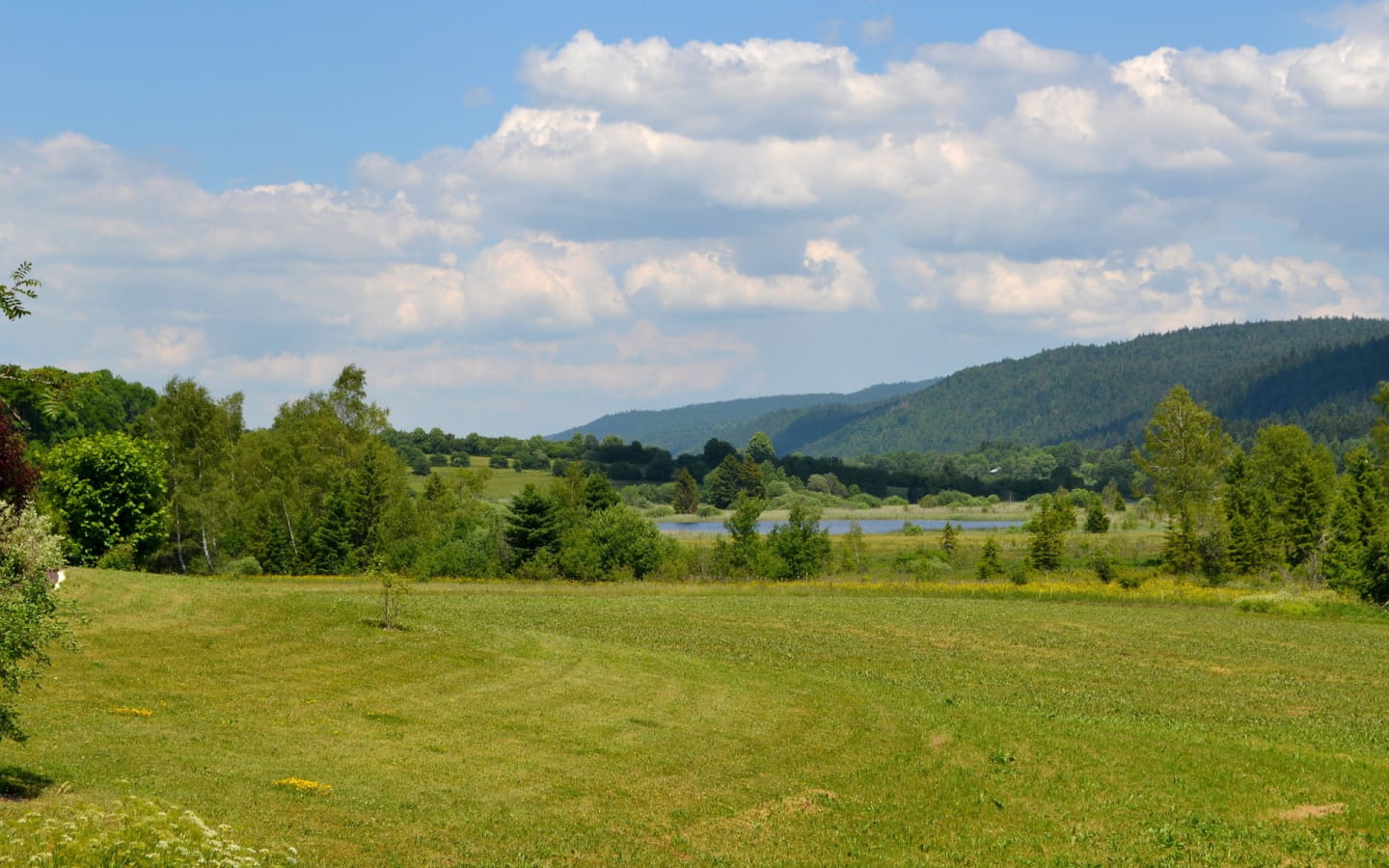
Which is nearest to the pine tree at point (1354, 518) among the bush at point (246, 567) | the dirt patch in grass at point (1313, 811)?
the dirt patch in grass at point (1313, 811)

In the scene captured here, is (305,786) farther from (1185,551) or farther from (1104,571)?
(1185,551)

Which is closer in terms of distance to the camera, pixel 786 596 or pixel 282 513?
pixel 786 596

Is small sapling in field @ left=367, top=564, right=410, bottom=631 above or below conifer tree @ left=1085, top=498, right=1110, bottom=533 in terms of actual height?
above

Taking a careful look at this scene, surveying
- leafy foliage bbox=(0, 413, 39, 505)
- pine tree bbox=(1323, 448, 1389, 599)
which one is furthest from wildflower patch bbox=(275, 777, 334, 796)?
pine tree bbox=(1323, 448, 1389, 599)

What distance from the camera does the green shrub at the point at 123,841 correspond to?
14359mm

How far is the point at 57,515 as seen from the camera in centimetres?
7525

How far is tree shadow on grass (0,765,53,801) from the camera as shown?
61.3 ft

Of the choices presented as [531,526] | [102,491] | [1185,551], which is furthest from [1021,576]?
[102,491]

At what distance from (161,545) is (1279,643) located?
3341 inches

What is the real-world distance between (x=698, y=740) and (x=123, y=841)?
17.7 metres

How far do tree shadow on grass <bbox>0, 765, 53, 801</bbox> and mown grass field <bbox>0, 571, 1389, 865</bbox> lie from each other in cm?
30

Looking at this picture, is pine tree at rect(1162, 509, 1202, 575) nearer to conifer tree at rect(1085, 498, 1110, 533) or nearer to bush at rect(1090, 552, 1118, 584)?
bush at rect(1090, 552, 1118, 584)

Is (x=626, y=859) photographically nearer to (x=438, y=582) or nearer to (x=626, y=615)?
(x=626, y=615)

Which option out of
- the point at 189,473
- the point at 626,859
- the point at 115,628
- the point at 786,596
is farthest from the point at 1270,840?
the point at 189,473
